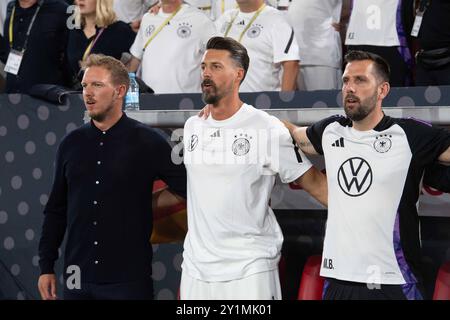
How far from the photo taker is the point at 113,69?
5023mm

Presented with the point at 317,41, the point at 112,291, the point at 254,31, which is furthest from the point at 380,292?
the point at 317,41

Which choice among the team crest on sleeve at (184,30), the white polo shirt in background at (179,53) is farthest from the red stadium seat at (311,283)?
the team crest on sleeve at (184,30)

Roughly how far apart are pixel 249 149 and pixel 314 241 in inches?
44.8

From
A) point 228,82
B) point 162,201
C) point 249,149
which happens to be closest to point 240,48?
point 228,82

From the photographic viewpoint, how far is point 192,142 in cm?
480

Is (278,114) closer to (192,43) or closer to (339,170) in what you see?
(339,170)

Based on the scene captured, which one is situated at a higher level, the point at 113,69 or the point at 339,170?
Answer: the point at 113,69

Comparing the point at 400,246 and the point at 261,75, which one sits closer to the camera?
the point at 400,246

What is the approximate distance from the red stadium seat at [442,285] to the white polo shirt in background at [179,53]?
7.60ft

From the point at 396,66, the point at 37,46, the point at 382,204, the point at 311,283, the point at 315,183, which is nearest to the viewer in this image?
the point at 382,204

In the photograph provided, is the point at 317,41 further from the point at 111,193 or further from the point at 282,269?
the point at 111,193

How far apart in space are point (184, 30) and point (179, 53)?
0.17 m

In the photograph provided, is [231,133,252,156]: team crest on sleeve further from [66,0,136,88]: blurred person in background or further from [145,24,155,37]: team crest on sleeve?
[145,24,155,37]: team crest on sleeve
